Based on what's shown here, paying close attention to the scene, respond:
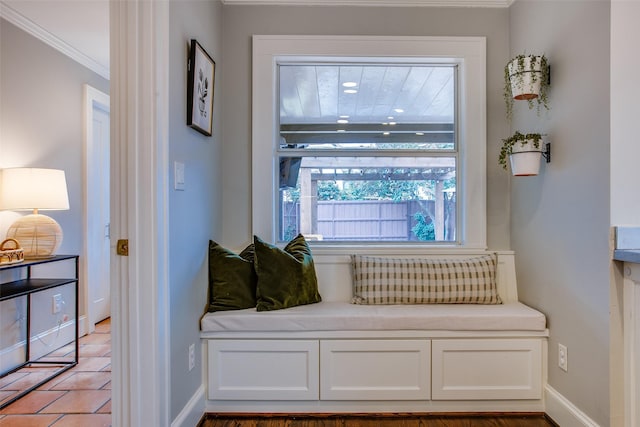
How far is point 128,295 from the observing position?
1.52 metres

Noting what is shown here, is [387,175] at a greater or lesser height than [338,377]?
greater

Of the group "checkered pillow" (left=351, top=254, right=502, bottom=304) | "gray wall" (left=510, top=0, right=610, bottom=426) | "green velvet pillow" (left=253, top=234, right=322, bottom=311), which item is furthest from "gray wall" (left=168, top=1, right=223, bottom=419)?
"gray wall" (left=510, top=0, right=610, bottom=426)

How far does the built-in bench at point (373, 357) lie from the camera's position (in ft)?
6.63

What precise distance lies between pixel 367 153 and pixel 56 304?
2.72m

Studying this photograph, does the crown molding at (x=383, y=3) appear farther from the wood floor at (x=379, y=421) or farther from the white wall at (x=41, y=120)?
the wood floor at (x=379, y=421)

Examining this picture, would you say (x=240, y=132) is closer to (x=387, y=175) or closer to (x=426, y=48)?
(x=387, y=175)

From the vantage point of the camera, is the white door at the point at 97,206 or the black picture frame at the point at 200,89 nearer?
the black picture frame at the point at 200,89

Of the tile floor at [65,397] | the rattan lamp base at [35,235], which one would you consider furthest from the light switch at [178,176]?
the rattan lamp base at [35,235]

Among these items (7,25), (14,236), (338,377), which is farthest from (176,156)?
(7,25)

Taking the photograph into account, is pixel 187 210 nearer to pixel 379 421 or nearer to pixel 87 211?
pixel 379 421

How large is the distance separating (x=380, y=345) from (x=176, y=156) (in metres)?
1.41

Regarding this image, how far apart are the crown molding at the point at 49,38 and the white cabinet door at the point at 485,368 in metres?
3.41

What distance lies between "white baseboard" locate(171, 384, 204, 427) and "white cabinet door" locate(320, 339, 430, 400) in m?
0.64

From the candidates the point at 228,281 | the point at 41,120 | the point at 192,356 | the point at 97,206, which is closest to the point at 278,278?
the point at 228,281
